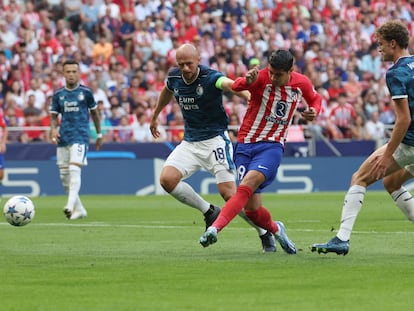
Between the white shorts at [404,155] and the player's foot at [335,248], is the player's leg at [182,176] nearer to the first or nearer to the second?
the player's foot at [335,248]

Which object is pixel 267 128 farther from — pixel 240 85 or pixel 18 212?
pixel 18 212

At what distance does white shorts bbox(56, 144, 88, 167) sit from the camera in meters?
19.3

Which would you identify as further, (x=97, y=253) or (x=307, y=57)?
(x=307, y=57)

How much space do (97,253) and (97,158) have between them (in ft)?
49.7

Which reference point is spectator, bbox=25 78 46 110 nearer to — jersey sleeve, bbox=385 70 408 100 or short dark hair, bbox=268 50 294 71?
short dark hair, bbox=268 50 294 71

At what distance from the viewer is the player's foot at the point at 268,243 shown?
12.0 meters

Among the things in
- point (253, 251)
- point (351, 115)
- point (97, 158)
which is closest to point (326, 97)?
point (351, 115)

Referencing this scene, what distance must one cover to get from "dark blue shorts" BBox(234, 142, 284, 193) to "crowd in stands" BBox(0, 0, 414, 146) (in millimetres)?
15173

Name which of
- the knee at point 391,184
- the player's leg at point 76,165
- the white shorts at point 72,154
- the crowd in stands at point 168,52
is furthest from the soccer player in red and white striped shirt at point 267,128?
the crowd in stands at point 168,52

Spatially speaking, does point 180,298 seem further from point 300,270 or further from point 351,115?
point 351,115

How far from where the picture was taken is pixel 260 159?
11.6 m

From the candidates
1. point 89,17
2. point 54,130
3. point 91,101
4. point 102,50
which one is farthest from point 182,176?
point 89,17

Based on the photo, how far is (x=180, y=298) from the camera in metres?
8.21

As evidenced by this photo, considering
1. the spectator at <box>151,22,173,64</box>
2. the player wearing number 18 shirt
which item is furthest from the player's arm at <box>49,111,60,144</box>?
the spectator at <box>151,22,173,64</box>
